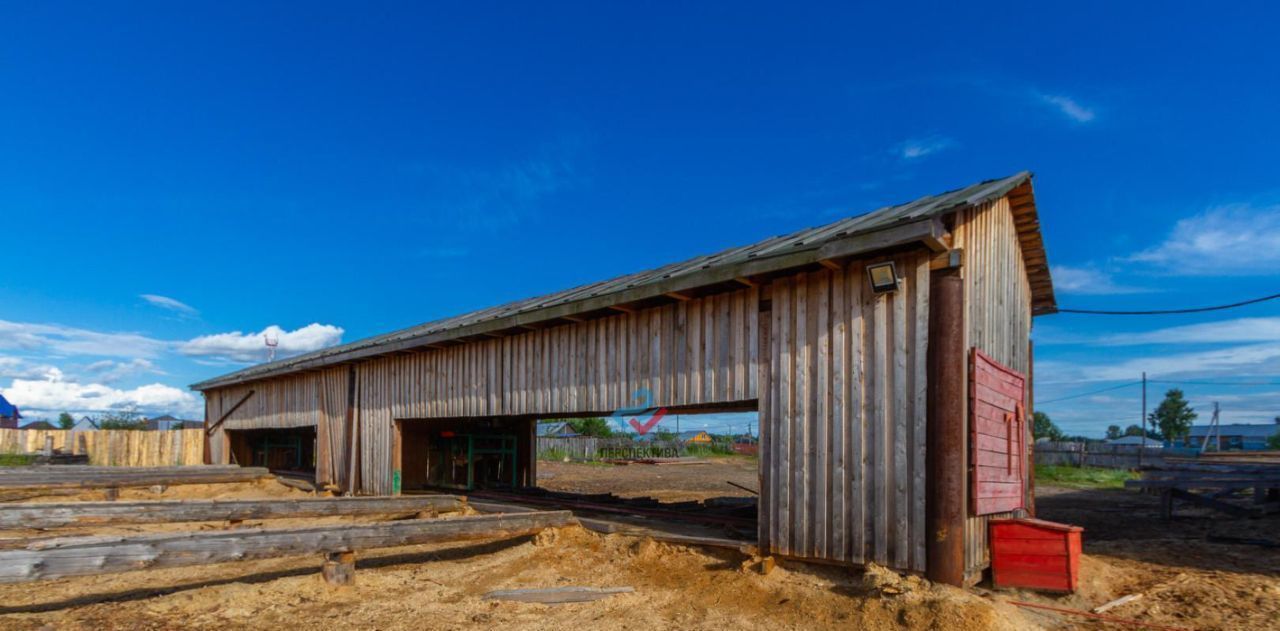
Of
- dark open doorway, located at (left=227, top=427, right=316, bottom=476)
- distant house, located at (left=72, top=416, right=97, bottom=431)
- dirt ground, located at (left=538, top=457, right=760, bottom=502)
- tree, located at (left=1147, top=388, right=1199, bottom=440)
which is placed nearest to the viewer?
dirt ground, located at (left=538, top=457, right=760, bottom=502)

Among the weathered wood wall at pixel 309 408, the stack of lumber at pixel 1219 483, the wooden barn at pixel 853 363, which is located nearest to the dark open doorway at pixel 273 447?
the weathered wood wall at pixel 309 408

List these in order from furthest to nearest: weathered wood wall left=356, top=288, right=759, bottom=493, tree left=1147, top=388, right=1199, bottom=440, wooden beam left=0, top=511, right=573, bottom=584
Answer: tree left=1147, top=388, right=1199, bottom=440, weathered wood wall left=356, top=288, right=759, bottom=493, wooden beam left=0, top=511, right=573, bottom=584

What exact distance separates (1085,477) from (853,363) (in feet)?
96.8

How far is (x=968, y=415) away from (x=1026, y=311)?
5315mm

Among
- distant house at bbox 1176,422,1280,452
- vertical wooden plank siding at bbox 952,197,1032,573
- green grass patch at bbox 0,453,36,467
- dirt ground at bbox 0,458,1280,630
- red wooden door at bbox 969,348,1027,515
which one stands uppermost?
vertical wooden plank siding at bbox 952,197,1032,573

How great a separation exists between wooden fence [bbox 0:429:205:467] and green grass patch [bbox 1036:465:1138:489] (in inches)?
1254

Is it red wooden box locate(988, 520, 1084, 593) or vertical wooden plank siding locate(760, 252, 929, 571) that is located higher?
vertical wooden plank siding locate(760, 252, 929, 571)

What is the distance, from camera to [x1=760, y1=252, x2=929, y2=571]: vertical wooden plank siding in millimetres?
7059

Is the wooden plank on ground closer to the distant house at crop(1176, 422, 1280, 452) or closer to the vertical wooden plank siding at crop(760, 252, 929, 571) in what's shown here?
the vertical wooden plank siding at crop(760, 252, 929, 571)

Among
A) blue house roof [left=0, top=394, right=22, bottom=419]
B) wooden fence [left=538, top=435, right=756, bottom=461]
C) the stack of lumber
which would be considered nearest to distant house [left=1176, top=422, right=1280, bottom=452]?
wooden fence [left=538, top=435, right=756, bottom=461]

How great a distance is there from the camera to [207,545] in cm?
695

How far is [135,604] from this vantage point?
24.4ft

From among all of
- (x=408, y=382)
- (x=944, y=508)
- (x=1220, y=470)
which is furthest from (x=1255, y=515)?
(x=408, y=382)

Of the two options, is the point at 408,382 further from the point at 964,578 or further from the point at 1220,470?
the point at 1220,470
